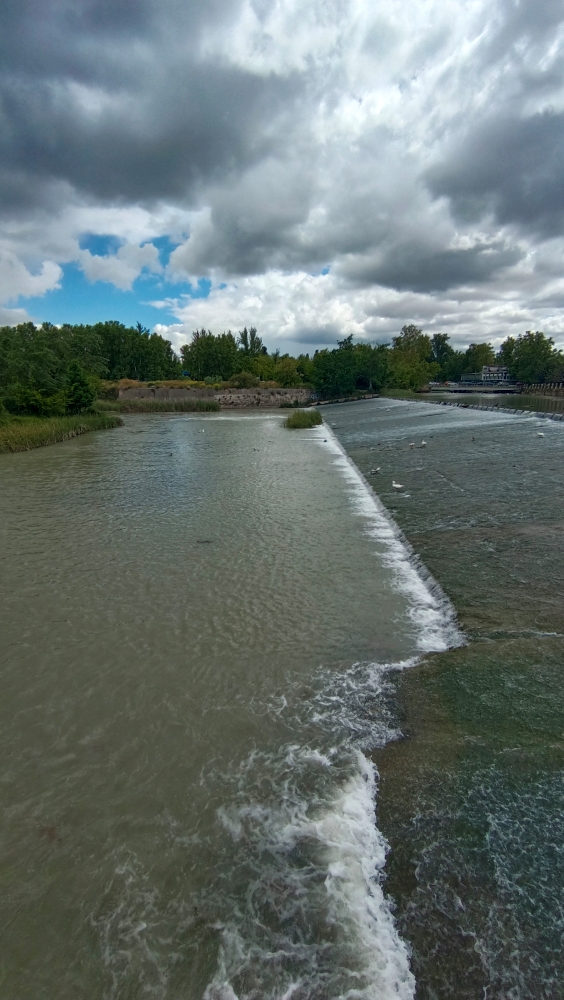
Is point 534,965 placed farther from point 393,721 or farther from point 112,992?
point 112,992

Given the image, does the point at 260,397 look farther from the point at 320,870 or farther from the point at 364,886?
the point at 364,886

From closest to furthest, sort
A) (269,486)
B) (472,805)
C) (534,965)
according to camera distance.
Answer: (534,965) < (472,805) < (269,486)

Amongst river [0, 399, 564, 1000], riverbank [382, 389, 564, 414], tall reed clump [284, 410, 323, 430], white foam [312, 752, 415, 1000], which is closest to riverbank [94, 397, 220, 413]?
tall reed clump [284, 410, 323, 430]

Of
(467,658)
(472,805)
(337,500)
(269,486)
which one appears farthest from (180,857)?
(269,486)

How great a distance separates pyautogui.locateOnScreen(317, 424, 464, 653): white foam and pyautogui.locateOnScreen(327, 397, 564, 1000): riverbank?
26 centimetres

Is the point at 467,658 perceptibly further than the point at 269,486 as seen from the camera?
No

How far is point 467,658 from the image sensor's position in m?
7.41

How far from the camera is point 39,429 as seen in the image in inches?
1511

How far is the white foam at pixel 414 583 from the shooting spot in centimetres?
822

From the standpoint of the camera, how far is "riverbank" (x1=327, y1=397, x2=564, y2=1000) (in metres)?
3.75

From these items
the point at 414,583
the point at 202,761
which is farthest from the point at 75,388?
the point at 202,761

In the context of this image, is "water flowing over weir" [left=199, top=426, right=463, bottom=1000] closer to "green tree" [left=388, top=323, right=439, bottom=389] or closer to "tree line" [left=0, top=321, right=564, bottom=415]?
"tree line" [left=0, top=321, right=564, bottom=415]

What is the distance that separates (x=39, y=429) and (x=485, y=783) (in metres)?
40.5

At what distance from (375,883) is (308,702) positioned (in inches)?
98.7
